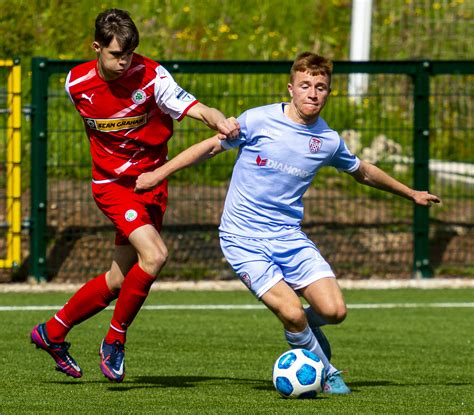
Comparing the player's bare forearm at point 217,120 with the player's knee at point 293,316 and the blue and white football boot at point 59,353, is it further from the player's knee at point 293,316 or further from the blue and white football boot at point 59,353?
the blue and white football boot at point 59,353

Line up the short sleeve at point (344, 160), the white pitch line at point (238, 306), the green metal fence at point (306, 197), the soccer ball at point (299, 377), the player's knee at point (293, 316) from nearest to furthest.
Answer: the soccer ball at point (299, 377) < the player's knee at point (293, 316) < the short sleeve at point (344, 160) < the white pitch line at point (238, 306) < the green metal fence at point (306, 197)

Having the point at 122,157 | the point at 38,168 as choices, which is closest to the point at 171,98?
the point at 122,157

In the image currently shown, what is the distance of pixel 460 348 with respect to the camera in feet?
26.7

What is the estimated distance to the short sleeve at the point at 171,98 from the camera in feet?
21.4

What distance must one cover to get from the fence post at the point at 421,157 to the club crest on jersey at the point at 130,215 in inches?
235

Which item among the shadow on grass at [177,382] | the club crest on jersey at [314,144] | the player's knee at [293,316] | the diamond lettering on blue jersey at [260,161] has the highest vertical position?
the club crest on jersey at [314,144]

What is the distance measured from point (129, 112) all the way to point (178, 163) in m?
0.69

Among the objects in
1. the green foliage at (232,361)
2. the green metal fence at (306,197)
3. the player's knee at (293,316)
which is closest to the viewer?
the green foliage at (232,361)

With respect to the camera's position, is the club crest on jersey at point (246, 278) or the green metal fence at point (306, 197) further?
the green metal fence at point (306, 197)

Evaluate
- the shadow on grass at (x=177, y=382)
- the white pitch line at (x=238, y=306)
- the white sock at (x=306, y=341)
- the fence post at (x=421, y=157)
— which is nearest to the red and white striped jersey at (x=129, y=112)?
the shadow on grass at (x=177, y=382)

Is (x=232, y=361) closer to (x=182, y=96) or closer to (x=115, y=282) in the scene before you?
(x=115, y=282)

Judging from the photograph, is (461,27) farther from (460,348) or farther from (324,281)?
(324,281)

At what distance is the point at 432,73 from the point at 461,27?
19.4 feet

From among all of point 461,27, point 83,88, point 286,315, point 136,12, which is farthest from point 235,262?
point 461,27
